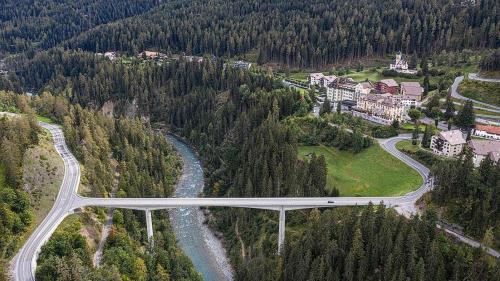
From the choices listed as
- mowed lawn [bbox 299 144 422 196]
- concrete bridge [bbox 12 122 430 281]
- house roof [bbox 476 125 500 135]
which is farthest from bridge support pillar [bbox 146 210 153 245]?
house roof [bbox 476 125 500 135]

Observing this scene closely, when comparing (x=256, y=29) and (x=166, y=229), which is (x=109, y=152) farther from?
(x=256, y=29)

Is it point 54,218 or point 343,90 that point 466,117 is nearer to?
point 343,90

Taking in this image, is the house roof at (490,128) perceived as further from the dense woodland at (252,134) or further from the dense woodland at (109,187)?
the dense woodland at (109,187)

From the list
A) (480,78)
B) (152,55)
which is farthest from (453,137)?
(152,55)

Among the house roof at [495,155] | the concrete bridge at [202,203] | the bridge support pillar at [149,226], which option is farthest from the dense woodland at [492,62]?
the bridge support pillar at [149,226]

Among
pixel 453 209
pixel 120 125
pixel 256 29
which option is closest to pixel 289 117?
pixel 120 125

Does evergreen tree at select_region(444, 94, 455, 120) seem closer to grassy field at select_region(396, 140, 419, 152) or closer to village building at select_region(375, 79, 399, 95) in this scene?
grassy field at select_region(396, 140, 419, 152)
